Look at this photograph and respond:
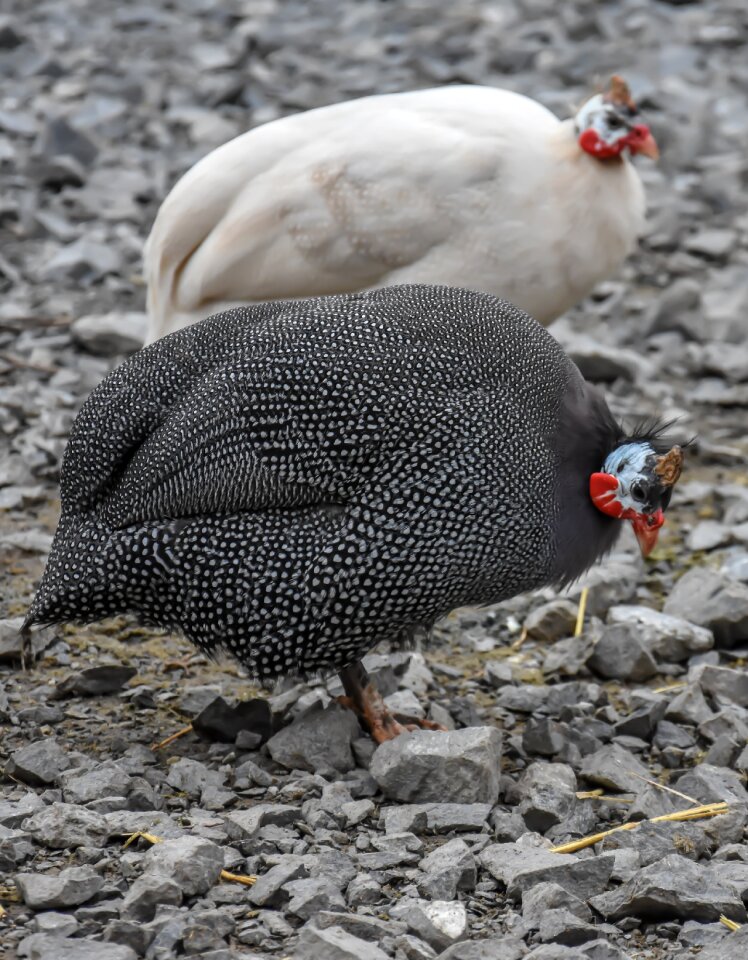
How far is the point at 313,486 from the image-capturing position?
3.70 metres

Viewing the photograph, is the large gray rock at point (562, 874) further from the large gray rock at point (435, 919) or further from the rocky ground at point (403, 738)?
the large gray rock at point (435, 919)

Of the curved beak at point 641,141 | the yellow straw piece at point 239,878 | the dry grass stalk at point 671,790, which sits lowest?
the dry grass stalk at point 671,790

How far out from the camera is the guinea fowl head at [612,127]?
5.33 m

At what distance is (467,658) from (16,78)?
6338 mm

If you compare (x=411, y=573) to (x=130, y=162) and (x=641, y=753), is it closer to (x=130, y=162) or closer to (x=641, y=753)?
(x=641, y=753)

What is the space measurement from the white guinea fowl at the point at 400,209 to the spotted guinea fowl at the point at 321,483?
1.17m

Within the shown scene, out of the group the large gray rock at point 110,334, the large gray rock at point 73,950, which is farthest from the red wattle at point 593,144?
the large gray rock at point 73,950

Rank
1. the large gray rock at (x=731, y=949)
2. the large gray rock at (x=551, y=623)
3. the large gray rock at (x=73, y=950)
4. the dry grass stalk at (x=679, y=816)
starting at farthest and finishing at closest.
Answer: the large gray rock at (x=551, y=623)
the dry grass stalk at (x=679, y=816)
the large gray rock at (x=731, y=949)
the large gray rock at (x=73, y=950)

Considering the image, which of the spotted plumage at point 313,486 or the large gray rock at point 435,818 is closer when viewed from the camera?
the large gray rock at point 435,818

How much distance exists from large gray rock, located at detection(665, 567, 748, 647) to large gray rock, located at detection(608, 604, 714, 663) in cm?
5

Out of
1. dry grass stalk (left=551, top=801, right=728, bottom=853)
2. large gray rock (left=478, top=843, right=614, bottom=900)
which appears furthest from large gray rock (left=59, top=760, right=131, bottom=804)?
dry grass stalk (left=551, top=801, right=728, bottom=853)

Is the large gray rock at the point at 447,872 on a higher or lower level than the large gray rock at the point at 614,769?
higher

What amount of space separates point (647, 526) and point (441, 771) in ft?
2.94

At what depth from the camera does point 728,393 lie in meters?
6.77
